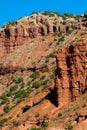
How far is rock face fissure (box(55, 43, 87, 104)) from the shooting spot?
201ft

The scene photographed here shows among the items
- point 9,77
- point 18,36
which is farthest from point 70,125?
point 18,36

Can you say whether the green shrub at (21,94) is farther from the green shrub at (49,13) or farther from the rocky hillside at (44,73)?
the green shrub at (49,13)

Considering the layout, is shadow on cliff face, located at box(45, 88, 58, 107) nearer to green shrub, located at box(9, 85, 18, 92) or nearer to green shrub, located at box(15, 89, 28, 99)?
green shrub, located at box(15, 89, 28, 99)

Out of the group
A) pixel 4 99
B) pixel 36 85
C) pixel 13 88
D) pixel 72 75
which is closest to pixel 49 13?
pixel 13 88

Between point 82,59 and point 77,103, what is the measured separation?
586 centimetres

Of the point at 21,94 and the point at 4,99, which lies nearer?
the point at 21,94

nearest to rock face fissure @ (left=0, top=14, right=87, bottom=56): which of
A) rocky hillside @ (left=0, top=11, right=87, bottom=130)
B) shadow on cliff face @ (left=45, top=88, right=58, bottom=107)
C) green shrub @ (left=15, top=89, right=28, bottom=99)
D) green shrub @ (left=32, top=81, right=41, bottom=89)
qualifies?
rocky hillside @ (left=0, top=11, right=87, bottom=130)

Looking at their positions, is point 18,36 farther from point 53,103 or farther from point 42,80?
point 53,103

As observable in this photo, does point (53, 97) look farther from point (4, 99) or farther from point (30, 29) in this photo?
point (30, 29)

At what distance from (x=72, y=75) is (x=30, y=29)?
6667cm

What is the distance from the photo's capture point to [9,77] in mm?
118312

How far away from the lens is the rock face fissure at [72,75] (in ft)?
201

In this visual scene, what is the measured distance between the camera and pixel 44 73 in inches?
4257

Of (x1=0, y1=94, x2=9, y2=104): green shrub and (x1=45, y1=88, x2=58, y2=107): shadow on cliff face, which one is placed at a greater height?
(x1=45, y1=88, x2=58, y2=107): shadow on cliff face
